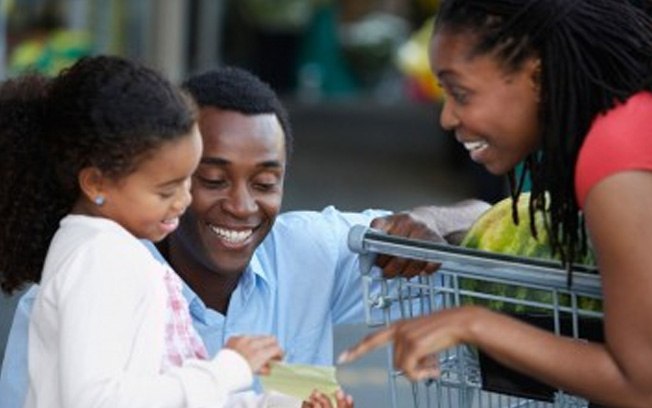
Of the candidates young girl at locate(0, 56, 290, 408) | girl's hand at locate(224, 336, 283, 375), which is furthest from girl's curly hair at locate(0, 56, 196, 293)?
girl's hand at locate(224, 336, 283, 375)

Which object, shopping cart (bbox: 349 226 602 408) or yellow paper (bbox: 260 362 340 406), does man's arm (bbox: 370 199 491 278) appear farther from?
yellow paper (bbox: 260 362 340 406)

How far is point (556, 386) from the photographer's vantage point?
355cm

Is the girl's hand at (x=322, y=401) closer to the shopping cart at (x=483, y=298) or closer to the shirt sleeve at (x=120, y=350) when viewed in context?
the shopping cart at (x=483, y=298)

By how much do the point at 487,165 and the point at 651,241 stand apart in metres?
0.45

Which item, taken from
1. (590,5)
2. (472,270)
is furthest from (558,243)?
(590,5)

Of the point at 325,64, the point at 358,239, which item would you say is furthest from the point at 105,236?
the point at 325,64

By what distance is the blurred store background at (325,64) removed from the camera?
14.1m

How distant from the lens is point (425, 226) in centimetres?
426

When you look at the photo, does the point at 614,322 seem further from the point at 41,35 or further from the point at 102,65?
the point at 41,35

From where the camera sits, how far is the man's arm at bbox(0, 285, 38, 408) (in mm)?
4395

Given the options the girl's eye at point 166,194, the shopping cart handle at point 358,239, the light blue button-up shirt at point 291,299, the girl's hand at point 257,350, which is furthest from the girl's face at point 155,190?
the light blue button-up shirt at point 291,299

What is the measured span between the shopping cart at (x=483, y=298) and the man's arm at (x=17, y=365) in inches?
30.6

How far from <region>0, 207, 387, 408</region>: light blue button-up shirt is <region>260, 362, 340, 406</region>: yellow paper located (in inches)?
23.8

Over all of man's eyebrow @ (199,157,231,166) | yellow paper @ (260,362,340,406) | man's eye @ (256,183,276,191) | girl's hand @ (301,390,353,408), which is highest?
man's eyebrow @ (199,157,231,166)
